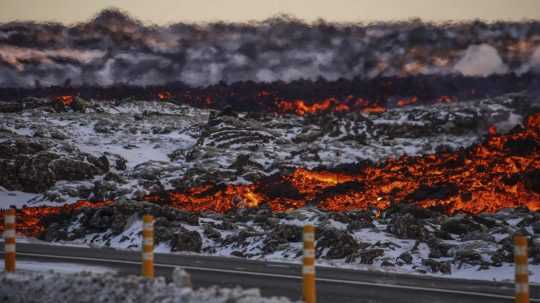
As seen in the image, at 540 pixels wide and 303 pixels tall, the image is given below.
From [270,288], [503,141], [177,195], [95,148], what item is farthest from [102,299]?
[95,148]

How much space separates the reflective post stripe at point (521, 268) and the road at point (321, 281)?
310cm

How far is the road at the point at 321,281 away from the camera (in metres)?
11.0

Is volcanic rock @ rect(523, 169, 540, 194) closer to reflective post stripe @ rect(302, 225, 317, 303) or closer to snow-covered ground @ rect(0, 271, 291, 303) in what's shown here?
snow-covered ground @ rect(0, 271, 291, 303)

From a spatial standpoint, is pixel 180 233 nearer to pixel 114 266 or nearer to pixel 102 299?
pixel 114 266

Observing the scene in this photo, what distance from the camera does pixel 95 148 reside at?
5922 cm

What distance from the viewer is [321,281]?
1280 centimetres

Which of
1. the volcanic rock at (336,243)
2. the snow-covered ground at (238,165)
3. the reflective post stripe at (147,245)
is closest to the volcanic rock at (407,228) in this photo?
the snow-covered ground at (238,165)

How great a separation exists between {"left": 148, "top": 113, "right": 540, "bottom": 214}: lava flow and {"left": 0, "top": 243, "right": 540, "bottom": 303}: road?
16126 millimetres

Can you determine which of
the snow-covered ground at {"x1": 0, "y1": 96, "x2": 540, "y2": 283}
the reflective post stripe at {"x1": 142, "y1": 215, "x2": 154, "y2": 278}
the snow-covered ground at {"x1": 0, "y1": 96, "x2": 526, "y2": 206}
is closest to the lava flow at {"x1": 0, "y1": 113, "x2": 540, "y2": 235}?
the snow-covered ground at {"x1": 0, "y1": 96, "x2": 540, "y2": 283}

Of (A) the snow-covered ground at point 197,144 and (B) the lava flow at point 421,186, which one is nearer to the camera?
(B) the lava flow at point 421,186

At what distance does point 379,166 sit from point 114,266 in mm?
32061

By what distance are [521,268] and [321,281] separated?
5718mm

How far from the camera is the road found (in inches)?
433

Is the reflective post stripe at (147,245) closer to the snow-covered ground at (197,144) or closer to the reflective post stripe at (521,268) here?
the reflective post stripe at (521,268)
